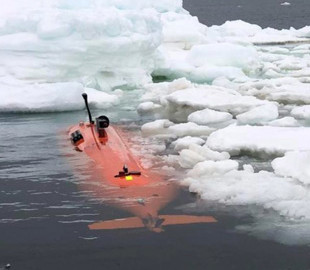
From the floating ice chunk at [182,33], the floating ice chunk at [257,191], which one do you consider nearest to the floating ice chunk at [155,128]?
the floating ice chunk at [257,191]

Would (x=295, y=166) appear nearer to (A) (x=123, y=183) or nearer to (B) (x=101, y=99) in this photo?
(A) (x=123, y=183)

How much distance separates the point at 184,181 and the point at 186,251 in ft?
6.48

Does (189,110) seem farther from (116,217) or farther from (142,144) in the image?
(116,217)

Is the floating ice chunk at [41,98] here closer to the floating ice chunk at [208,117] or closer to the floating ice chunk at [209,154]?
the floating ice chunk at [208,117]

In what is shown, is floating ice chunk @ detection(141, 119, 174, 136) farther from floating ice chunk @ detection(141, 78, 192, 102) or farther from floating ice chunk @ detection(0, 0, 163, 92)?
floating ice chunk @ detection(0, 0, 163, 92)

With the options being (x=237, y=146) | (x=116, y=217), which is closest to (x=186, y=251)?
(x=116, y=217)

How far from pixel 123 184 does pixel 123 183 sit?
0.02 metres

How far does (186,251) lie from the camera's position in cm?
639

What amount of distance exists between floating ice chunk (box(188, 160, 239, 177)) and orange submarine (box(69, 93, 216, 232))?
0.39 meters

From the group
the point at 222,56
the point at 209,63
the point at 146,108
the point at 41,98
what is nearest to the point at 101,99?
the point at 146,108

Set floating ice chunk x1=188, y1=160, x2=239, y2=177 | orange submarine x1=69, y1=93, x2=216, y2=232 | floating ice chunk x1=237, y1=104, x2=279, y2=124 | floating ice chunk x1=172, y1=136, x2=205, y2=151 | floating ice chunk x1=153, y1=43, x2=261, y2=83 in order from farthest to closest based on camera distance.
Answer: floating ice chunk x1=153, y1=43, x2=261, y2=83, floating ice chunk x1=237, y1=104, x2=279, y2=124, floating ice chunk x1=172, y1=136, x2=205, y2=151, floating ice chunk x1=188, y1=160, x2=239, y2=177, orange submarine x1=69, y1=93, x2=216, y2=232

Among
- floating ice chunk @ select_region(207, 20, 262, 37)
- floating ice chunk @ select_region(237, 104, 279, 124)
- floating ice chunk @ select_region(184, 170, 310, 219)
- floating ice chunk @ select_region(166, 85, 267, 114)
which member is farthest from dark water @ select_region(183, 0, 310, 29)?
floating ice chunk @ select_region(184, 170, 310, 219)

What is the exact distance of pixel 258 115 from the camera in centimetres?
1173

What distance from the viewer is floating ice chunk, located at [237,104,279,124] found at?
460 inches
